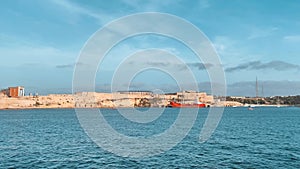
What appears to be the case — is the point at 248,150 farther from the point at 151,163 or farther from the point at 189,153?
the point at 151,163

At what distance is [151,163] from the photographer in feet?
126

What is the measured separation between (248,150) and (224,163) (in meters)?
11.2

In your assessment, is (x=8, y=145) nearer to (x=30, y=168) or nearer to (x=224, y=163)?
(x=30, y=168)

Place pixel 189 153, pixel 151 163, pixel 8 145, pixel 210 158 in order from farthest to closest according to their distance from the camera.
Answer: pixel 8 145, pixel 189 153, pixel 210 158, pixel 151 163

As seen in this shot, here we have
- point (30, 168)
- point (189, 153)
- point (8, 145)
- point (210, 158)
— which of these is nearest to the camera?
point (30, 168)

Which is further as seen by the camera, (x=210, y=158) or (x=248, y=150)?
(x=248, y=150)

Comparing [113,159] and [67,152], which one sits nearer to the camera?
[113,159]

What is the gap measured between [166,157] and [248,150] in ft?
44.7

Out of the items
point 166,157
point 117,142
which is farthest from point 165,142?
point 166,157

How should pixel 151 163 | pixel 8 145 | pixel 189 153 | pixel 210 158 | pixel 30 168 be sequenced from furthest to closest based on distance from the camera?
1. pixel 8 145
2. pixel 189 153
3. pixel 210 158
4. pixel 151 163
5. pixel 30 168

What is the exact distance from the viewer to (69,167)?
36.4m

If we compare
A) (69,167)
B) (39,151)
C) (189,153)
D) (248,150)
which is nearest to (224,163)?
(189,153)

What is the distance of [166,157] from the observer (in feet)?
138

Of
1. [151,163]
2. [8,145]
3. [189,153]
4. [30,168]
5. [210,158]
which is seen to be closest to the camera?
[30,168]
